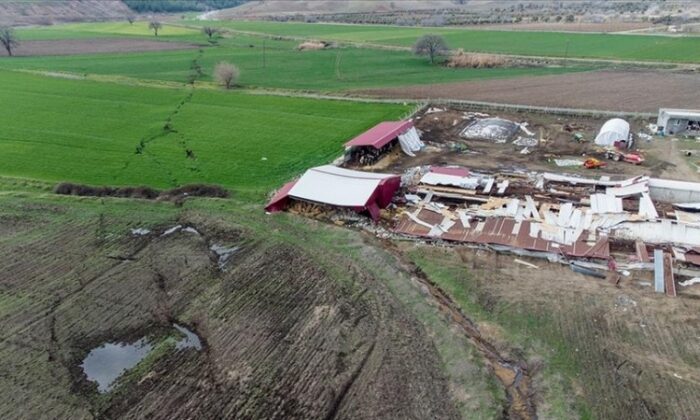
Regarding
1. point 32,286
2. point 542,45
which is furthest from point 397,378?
point 542,45

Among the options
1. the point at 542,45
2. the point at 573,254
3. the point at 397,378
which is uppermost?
the point at 542,45

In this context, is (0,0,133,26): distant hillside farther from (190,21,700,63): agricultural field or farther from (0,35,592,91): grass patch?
(0,35,592,91): grass patch

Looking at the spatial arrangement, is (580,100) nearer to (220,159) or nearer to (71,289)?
(220,159)

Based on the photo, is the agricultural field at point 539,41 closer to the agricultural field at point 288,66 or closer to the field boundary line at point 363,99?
the agricultural field at point 288,66

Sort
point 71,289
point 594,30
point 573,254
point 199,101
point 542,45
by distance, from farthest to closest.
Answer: point 594,30 < point 542,45 < point 199,101 < point 573,254 < point 71,289

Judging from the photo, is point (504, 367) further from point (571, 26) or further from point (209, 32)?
point (571, 26)

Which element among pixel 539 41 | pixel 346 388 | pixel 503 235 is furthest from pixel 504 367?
pixel 539 41

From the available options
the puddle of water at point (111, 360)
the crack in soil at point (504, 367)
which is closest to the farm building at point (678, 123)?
the crack in soil at point (504, 367)
